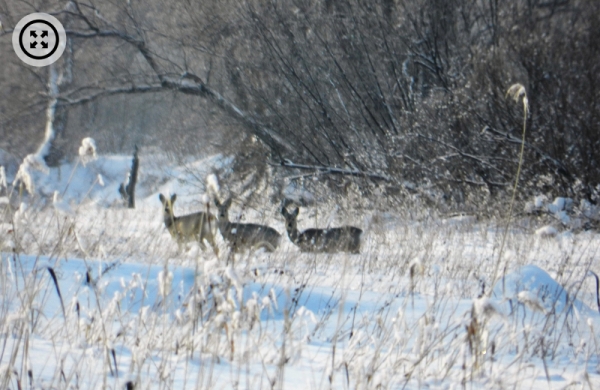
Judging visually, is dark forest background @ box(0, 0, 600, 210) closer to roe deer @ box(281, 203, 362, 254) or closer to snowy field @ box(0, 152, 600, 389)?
roe deer @ box(281, 203, 362, 254)

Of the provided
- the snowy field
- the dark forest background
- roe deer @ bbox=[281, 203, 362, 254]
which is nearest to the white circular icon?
the dark forest background

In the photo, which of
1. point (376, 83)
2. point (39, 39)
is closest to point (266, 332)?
point (376, 83)

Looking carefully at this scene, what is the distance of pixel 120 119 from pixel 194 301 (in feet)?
106

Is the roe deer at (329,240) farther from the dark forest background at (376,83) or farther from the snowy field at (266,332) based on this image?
the dark forest background at (376,83)

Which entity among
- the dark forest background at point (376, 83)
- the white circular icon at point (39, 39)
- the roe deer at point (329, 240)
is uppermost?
the white circular icon at point (39, 39)

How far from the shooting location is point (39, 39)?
60.7 ft

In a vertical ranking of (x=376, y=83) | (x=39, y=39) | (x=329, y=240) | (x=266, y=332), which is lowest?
(x=266, y=332)

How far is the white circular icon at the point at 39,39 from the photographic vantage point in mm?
15289

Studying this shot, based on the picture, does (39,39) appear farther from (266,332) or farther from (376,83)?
(266,332)

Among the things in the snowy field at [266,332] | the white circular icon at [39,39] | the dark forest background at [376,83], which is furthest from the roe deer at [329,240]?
the white circular icon at [39,39]

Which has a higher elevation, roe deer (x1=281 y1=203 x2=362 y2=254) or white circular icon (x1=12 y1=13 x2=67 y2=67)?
white circular icon (x1=12 y1=13 x2=67 y2=67)

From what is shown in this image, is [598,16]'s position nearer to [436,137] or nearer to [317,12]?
[436,137]

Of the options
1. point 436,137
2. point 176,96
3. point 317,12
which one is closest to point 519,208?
point 436,137

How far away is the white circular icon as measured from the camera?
15.3 metres
